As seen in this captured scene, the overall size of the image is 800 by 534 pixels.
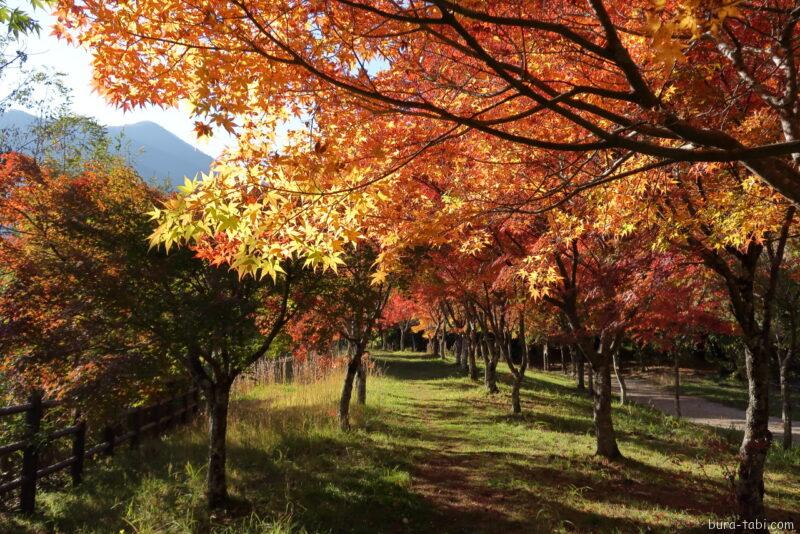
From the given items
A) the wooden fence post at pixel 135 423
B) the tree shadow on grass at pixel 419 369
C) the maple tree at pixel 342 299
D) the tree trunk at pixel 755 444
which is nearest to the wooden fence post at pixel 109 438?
the wooden fence post at pixel 135 423

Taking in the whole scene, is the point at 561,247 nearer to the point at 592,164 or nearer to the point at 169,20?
the point at 592,164

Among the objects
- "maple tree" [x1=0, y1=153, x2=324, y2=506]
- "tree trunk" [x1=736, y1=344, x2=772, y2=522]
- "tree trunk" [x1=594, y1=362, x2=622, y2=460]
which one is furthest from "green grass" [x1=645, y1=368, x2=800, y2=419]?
"maple tree" [x1=0, y1=153, x2=324, y2=506]

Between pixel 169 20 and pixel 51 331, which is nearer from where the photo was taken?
pixel 169 20

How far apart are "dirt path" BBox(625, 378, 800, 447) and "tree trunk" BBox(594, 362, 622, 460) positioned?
340 inches

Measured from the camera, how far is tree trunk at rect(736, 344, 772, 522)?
5.50m

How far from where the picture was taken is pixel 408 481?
692 centimetres

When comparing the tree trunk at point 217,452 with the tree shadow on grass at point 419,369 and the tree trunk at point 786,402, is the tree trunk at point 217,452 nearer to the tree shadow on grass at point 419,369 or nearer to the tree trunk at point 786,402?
the tree trunk at point 786,402

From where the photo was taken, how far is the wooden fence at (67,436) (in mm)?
5895

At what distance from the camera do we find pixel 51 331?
545cm

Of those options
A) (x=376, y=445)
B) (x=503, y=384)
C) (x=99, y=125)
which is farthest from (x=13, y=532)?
(x=503, y=384)

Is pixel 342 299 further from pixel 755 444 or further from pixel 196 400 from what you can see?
pixel 196 400

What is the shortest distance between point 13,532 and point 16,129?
11796 mm

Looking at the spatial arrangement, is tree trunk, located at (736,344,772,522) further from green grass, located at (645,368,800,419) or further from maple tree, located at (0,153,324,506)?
green grass, located at (645,368,800,419)

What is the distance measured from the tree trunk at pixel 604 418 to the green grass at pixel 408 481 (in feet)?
0.91
